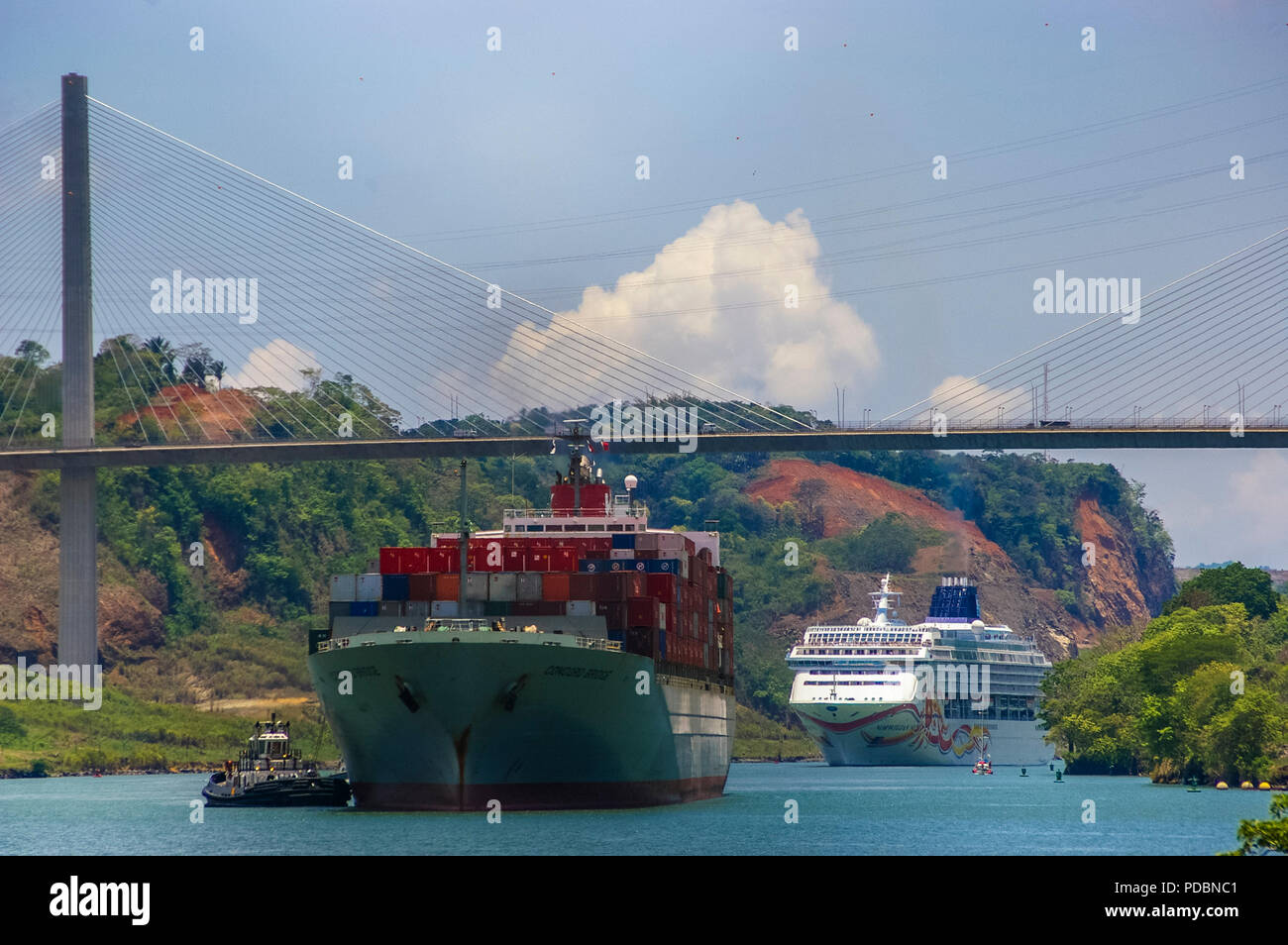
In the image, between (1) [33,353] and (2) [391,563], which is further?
(1) [33,353]

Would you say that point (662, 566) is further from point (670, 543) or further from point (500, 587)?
point (500, 587)

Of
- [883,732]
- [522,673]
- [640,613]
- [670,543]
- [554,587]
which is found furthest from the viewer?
[883,732]

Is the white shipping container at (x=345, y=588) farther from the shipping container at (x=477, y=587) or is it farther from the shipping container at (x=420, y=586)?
the shipping container at (x=477, y=587)

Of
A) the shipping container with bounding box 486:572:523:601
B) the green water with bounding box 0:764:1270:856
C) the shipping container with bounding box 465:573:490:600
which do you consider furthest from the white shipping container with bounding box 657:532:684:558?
the shipping container with bounding box 465:573:490:600

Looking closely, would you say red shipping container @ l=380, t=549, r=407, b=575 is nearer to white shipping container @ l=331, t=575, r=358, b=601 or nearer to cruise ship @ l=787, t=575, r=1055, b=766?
white shipping container @ l=331, t=575, r=358, b=601

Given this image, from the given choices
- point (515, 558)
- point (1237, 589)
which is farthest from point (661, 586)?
point (1237, 589)
